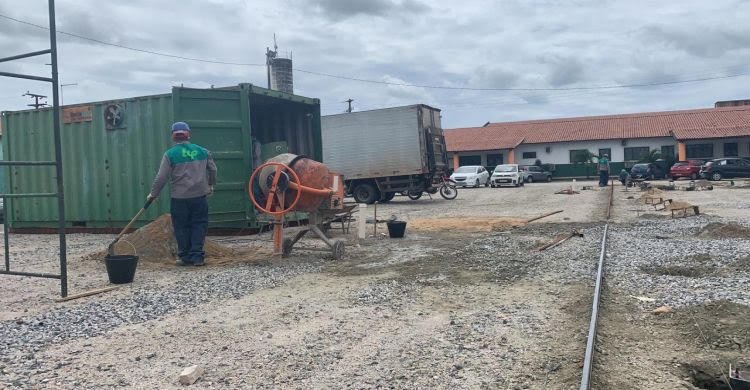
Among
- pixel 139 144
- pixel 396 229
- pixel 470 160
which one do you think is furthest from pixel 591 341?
pixel 470 160

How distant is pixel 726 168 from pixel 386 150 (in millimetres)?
23701

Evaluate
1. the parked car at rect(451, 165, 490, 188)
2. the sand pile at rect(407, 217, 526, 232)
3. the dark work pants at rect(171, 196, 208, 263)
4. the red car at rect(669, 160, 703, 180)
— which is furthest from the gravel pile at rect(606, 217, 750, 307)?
the red car at rect(669, 160, 703, 180)

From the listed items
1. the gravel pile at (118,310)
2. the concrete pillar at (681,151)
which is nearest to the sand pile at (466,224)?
the gravel pile at (118,310)

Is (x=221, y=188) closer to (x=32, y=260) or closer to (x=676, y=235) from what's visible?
(x=32, y=260)

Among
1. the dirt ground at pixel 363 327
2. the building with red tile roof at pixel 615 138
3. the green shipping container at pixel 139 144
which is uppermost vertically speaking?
the building with red tile roof at pixel 615 138

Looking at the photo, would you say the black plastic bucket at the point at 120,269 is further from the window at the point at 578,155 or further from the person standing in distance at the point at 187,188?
the window at the point at 578,155

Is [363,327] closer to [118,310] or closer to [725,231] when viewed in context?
[118,310]

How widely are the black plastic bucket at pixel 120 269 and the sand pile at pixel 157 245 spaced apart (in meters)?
1.52

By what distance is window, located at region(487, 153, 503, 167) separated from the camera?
4962 centimetres

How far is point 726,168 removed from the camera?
114 ft

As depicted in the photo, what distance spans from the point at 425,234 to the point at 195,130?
474 centimetres

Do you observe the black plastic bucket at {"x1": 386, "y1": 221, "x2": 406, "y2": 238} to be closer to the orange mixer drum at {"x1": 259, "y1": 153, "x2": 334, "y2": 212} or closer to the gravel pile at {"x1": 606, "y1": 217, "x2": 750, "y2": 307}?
the orange mixer drum at {"x1": 259, "y1": 153, "x2": 334, "y2": 212}

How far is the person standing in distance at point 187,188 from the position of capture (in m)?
8.12

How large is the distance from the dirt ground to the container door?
2798 mm
